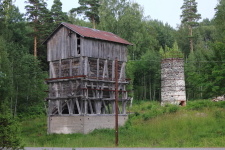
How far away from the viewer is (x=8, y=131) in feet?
57.9

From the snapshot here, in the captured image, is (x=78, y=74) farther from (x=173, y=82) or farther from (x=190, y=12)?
(x=190, y=12)

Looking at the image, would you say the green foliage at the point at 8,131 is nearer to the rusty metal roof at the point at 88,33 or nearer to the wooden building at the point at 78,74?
the wooden building at the point at 78,74

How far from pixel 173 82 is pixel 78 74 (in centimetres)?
1851

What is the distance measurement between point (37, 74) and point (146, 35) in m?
21.8

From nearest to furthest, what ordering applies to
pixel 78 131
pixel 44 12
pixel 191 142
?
pixel 191 142, pixel 78 131, pixel 44 12

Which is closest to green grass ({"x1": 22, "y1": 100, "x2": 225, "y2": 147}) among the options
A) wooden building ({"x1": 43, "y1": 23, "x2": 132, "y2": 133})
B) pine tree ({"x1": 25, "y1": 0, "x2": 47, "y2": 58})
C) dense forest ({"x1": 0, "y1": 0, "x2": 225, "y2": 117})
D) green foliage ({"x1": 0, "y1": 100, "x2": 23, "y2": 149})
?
wooden building ({"x1": 43, "y1": 23, "x2": 132, "y2": 133})

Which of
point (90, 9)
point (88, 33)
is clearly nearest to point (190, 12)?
point (90, 9)

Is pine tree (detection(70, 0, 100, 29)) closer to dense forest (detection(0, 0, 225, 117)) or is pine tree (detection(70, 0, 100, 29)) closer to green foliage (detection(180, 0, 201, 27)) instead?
dense forest (detection(0, 0, 225, 117))

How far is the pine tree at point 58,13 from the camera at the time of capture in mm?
61031

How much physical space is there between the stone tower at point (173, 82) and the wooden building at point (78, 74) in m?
13.3

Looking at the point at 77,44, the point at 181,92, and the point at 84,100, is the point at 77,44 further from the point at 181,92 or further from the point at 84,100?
the point at 181,92

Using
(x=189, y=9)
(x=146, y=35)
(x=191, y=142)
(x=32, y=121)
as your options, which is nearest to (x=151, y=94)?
(x=146, y=35)

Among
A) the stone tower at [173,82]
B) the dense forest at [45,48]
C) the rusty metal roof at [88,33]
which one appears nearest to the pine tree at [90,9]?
the dense forest at [45,48]

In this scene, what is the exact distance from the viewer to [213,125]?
98.8 feet
